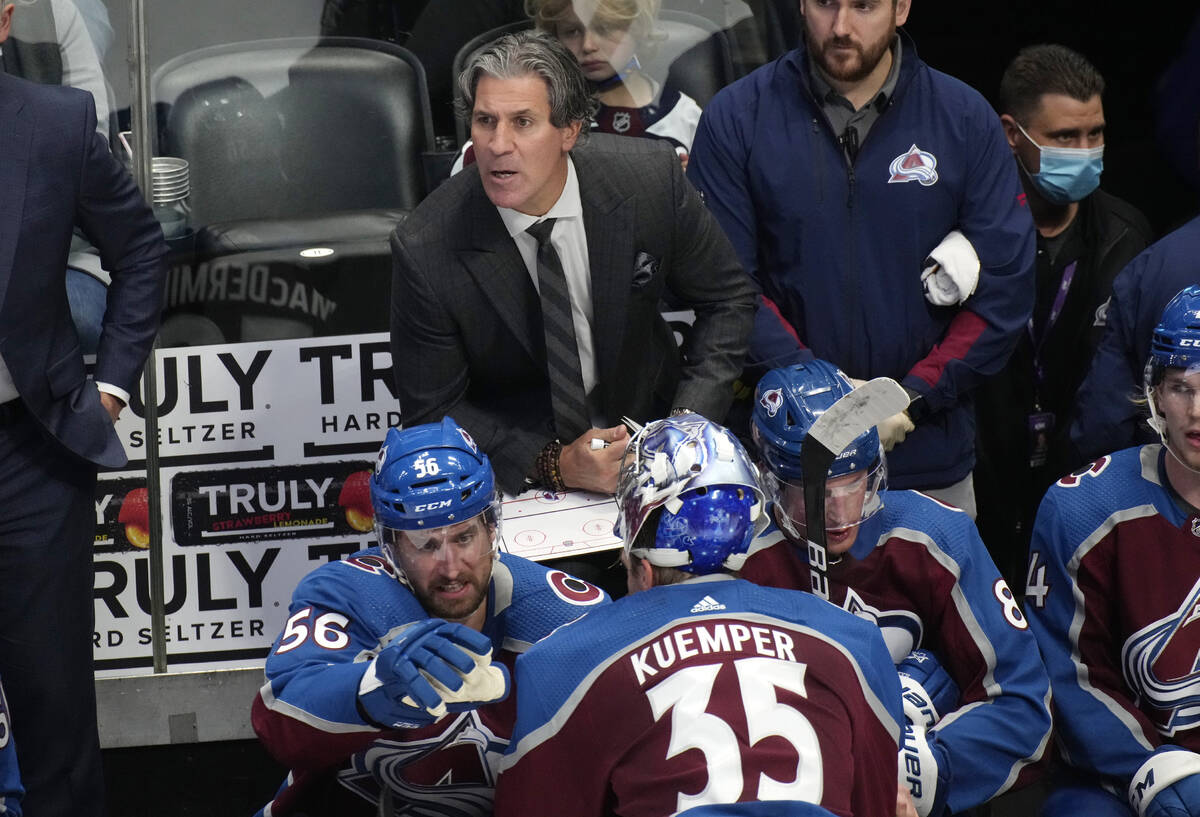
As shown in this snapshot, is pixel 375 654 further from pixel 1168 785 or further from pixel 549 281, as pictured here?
pixel 1168 785

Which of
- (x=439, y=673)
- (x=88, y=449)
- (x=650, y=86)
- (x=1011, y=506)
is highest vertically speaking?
(x=650, y=86)

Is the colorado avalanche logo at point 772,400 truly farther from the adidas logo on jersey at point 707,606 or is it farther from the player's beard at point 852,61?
the player's beard at point 852,61

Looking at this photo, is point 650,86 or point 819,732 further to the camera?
point 650,86

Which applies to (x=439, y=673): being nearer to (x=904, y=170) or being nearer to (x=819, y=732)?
(x=819, y=732)

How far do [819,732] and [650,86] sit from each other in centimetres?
241

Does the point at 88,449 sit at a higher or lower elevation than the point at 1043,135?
lower

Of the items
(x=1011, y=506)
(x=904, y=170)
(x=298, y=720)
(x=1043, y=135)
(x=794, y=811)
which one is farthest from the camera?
(x=1011, y=506)

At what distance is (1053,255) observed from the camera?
3.94m

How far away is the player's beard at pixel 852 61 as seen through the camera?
134 inches

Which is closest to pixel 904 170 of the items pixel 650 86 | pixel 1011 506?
pixel 650 86

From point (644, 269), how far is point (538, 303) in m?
0.23

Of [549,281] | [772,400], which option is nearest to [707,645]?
[772,400]

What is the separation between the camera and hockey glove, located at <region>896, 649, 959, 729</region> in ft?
8.63

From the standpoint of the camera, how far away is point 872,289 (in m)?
3.42
